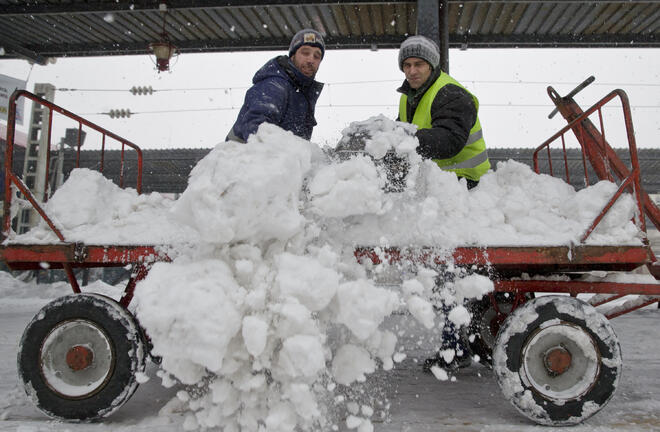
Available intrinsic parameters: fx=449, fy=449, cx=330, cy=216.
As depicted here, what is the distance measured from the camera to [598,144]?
3.08m

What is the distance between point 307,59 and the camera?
10.4 ft

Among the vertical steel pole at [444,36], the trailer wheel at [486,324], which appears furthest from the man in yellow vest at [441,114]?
the vertical steel pole at [444,36]

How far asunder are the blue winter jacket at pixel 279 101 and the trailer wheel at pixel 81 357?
125cm

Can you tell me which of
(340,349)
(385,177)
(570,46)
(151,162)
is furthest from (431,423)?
(151,162)

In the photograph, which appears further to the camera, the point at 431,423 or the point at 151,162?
the point at 151,162

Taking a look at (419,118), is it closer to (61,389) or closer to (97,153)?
(61,389)

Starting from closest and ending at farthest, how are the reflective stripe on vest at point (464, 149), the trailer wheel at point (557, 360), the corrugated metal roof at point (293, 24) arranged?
the trailer wheel at point (557, 360) → the reflective stripe on vest at point (464, 149) → the corrugated metal roof at point (293, 24)

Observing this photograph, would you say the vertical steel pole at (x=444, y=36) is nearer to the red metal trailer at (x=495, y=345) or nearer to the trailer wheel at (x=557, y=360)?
the red metal trailer at (x=495, y=345)

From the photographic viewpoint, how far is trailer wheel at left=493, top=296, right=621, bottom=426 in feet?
7.00

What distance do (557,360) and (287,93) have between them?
2.19 meters

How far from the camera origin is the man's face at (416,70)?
3.09 metres

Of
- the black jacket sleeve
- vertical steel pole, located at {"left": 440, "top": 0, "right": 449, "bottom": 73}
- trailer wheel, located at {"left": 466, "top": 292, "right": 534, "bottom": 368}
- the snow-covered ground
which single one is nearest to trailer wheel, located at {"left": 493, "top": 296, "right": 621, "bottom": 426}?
the snow-covered ground

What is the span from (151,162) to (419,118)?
800cm

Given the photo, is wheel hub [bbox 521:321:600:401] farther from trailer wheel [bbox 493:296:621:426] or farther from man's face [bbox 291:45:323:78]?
man's face [bbox 291:45:323:78]
